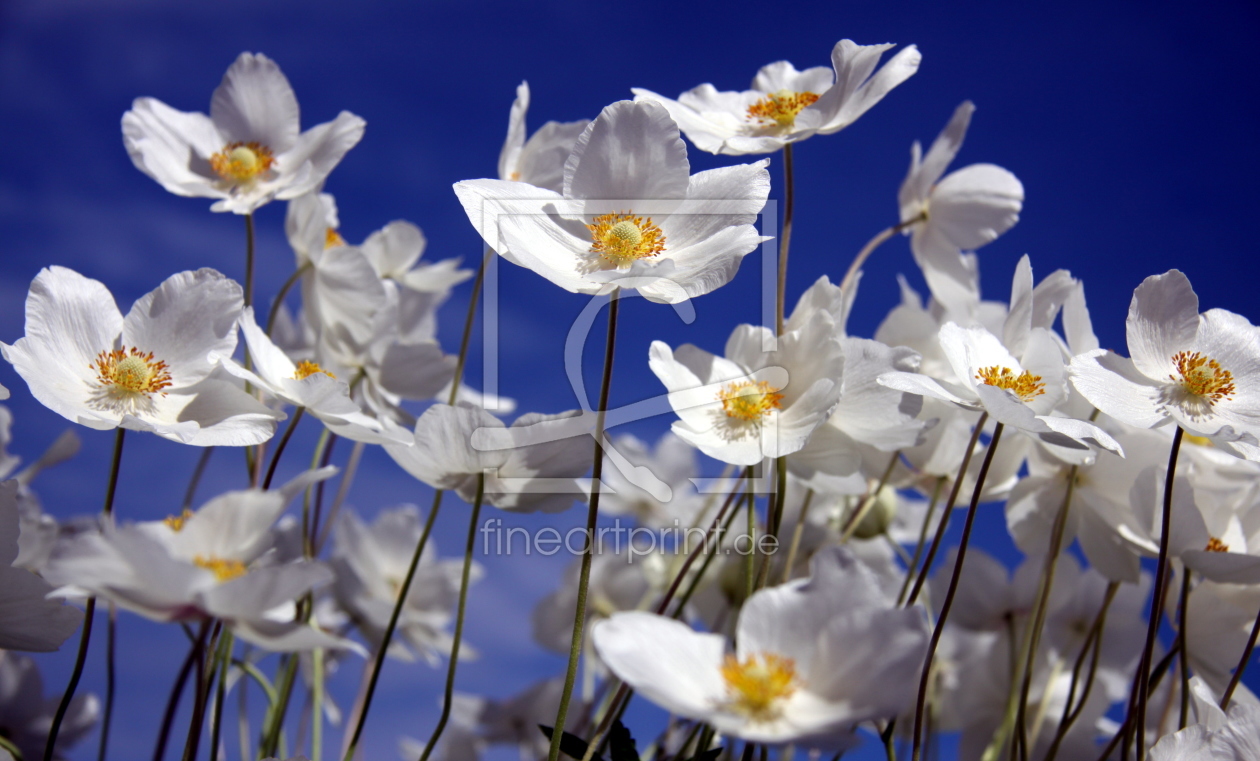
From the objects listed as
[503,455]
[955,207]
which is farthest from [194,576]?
[955,207]

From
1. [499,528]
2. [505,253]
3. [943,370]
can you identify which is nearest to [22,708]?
[499,528]

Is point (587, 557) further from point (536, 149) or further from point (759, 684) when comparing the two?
point (536, 149)

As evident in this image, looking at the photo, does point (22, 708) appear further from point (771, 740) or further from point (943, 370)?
point (943, 370)

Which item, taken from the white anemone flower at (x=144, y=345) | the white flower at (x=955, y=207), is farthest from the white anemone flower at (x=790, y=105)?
the white anemone flower at (x=144, y=345)

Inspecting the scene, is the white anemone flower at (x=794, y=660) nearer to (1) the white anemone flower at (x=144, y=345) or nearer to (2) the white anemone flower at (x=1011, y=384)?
(2) the white anemone flower at (x=1011, y=384)

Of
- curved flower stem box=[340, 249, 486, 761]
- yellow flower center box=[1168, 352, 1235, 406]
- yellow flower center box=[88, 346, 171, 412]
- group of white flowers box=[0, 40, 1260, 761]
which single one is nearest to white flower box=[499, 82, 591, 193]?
group of white flowers box=[0, 40, 1260, 761]

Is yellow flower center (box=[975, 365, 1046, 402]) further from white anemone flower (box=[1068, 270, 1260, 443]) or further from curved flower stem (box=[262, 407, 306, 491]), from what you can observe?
curved flower stem (box=[262, 407, 306, 491])
